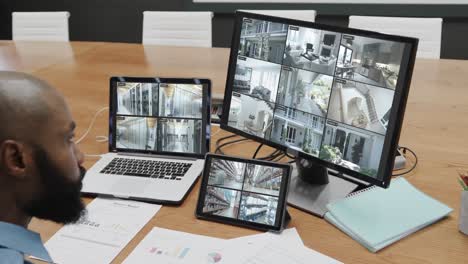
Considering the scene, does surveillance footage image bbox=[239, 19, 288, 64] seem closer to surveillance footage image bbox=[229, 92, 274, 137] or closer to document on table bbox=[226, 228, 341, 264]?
surveillance footage image bbox=[229, 92, 274, 137]

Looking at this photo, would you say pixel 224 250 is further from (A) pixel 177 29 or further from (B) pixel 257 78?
(A) pixel 177 29

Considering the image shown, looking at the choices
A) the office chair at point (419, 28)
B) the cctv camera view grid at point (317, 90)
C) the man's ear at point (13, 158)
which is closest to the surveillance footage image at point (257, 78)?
the cctv camera view grid at point (317, 90)

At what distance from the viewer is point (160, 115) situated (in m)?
1.38

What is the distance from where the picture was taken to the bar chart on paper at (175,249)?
39.6 inches

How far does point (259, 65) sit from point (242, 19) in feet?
0.45

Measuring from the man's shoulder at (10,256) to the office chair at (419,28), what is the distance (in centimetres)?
199

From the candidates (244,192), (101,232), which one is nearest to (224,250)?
(244,192)

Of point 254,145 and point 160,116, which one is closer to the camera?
point 160,116

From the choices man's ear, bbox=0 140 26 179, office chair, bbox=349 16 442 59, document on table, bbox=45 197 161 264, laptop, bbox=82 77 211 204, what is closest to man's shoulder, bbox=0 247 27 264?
man's ear, bbox=0 140 26 179

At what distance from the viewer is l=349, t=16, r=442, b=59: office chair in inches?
A: 90.4

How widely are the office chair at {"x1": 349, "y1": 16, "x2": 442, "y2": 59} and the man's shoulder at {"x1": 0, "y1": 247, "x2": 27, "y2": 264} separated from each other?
1990mm

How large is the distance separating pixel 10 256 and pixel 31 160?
0.48 ft

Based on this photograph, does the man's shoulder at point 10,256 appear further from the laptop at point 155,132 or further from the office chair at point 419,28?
the office chair at point 419,28

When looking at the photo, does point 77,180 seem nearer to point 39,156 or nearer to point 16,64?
point 39,156
